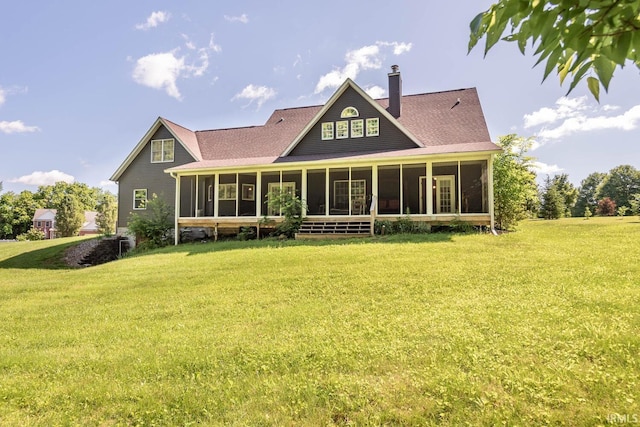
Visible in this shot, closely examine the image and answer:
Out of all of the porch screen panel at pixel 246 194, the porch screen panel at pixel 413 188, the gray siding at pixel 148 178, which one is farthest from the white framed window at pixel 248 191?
the porch screen panel at pixel 413 188

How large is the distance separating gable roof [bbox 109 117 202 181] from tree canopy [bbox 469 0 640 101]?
70.4 ft

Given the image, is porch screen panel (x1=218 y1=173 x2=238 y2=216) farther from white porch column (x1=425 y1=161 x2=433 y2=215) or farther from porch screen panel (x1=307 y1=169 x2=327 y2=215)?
white porch column (x1=425 y1=161 x2=433 y2=215)

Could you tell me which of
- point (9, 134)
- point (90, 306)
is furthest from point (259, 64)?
point (9, 134)

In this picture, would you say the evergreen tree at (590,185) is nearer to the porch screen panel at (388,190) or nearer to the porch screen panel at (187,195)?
the porch screen panel at (388,190)

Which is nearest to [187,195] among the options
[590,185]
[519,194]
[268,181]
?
[268,181]

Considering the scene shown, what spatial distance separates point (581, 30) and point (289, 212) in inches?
585

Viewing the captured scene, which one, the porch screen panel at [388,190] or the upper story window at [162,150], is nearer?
the porch screen panel at [388,190]

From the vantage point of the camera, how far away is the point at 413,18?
9625 mm

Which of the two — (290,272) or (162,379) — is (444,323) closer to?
(162,379)

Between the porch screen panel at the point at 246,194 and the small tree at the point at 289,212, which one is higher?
the porch screen panel at the point at 246,194

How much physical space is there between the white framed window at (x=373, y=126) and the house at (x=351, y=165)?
50mm

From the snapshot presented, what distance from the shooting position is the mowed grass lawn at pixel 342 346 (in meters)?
3.10

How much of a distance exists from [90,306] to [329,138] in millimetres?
13373

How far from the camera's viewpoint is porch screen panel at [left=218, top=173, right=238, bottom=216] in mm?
20383
